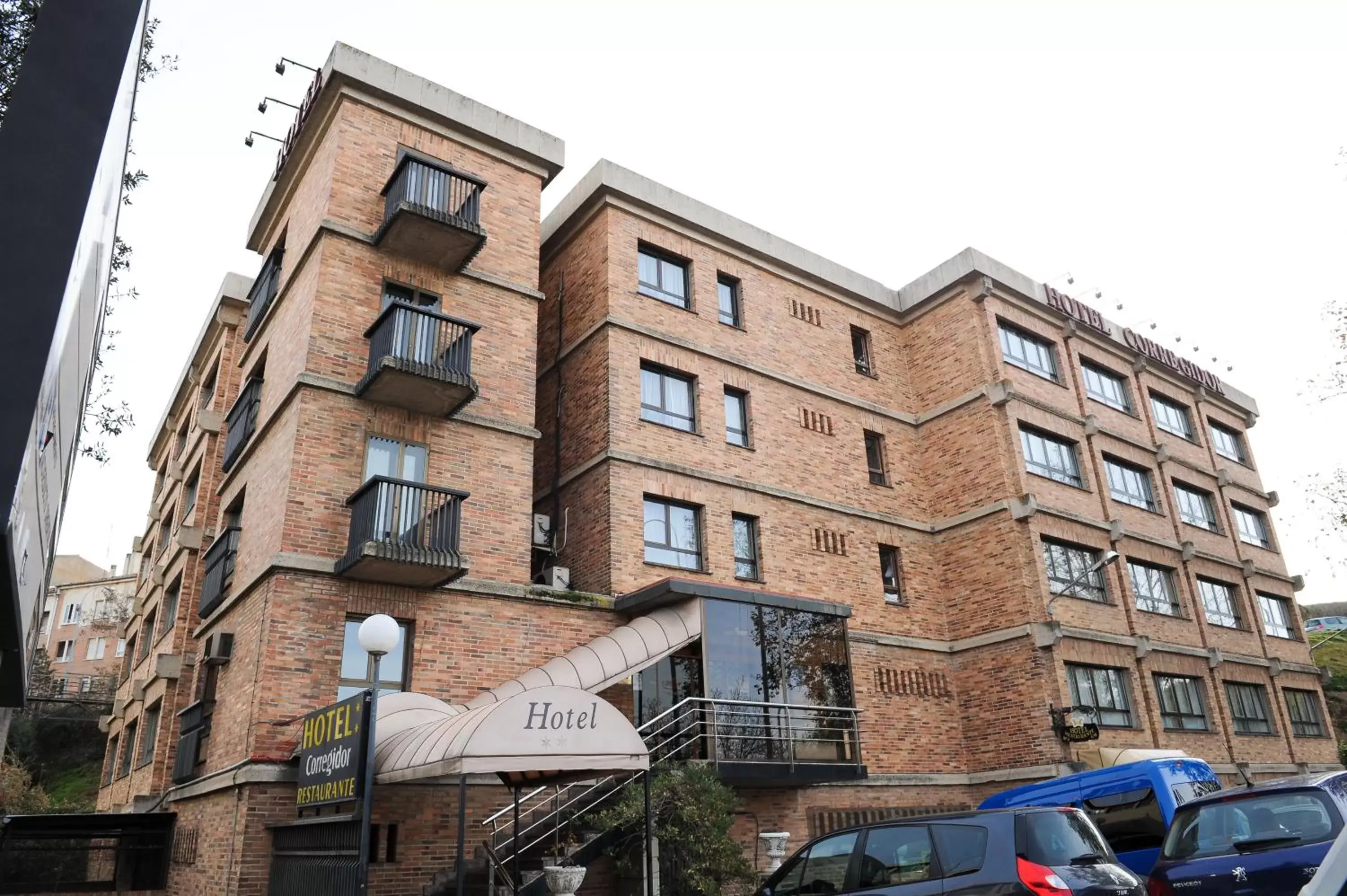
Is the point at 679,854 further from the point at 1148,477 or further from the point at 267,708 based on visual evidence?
the point at 1148,477

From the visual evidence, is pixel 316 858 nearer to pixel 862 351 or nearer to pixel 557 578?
pixel 557 578

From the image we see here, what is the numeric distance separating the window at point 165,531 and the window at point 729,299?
50.4 ft

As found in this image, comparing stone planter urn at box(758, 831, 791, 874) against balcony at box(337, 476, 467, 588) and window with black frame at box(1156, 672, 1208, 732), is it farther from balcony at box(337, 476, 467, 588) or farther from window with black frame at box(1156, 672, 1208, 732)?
window with black frame at box(1156, 672, 1208, 732)

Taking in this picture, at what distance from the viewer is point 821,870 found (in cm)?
863

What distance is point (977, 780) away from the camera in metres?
20.2

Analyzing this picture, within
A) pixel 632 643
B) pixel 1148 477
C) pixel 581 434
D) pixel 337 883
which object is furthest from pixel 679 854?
pixel 1148 477

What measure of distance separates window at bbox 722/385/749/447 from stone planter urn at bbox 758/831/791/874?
8.31 metres

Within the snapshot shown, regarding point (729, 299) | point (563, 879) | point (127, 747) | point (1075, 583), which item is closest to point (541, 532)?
point (729, 299)

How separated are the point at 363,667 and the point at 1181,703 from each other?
2000 cm

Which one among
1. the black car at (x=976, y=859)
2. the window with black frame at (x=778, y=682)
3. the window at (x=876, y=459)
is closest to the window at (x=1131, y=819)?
the window with black frame at (x=778, y=682)

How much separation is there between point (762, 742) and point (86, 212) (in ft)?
47.1

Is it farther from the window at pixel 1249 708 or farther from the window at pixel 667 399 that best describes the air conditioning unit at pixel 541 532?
the window at pixel 1249 708

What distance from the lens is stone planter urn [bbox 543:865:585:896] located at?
35.7 feet

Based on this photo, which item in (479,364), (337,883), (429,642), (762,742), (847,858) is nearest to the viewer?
(847,858)
